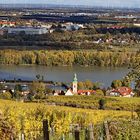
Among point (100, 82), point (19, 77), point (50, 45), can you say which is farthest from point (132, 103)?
point (50, 45)

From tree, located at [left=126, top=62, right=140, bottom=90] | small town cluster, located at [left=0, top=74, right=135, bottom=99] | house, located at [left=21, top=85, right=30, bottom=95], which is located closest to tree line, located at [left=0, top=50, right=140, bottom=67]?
small town cluster, located at [left=0, top=74, right=135, bottom=99]

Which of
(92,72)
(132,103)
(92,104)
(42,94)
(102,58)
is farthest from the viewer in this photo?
(102,58)

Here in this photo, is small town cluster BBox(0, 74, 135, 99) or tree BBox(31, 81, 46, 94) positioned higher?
tree BBox(31, 81, 46, 94)

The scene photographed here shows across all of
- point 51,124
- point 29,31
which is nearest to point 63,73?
point 51,124

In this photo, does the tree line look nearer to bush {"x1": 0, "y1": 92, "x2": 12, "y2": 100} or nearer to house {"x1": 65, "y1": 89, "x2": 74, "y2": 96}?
house {"x1": 65, "y1": 89, "x2": 74, "y2": 96}

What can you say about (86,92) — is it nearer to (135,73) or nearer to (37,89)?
(37,89)

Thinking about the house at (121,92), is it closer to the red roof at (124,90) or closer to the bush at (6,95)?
the red roof at (124,90)

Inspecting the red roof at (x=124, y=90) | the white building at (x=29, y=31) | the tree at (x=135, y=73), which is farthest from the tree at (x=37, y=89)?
the white building at (x=29, y=31)

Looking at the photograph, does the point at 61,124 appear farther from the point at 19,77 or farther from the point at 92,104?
the point at 19,77
